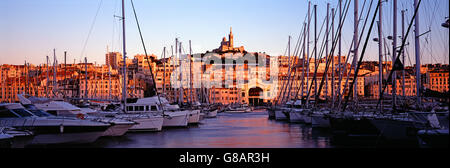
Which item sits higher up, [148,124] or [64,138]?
[64,138]

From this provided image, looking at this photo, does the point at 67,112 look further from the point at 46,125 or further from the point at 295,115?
the point at 295,115

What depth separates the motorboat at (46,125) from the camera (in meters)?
23.3

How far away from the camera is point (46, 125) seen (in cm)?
2342

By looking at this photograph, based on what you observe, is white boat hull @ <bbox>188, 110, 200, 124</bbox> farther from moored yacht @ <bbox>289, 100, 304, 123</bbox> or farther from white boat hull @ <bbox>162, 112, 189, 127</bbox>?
moored yacht @ <bbox>289, 100, 304, 123</bbox>

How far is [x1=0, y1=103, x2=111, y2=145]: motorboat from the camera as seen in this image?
76.3 feet

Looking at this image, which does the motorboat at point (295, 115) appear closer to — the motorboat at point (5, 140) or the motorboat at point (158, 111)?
the motorboat at point (158, 111)

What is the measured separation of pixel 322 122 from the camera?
120ft

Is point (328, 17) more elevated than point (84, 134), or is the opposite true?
point (328, 17)

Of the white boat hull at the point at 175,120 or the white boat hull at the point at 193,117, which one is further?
the white boat hull at the point at 193,117

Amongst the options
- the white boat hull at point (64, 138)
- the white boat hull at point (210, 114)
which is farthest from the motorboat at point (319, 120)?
the white boat hull at point (210, 114)

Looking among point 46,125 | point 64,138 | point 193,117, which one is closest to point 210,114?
point 193,117
